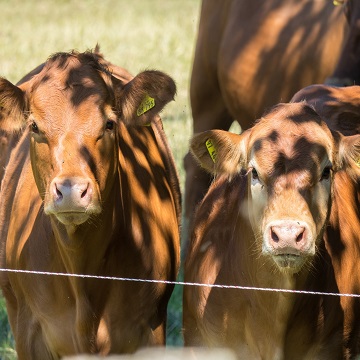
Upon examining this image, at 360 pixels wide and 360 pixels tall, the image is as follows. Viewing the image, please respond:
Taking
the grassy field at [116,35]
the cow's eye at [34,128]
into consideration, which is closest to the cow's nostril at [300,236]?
the cow's eye at [34,128]

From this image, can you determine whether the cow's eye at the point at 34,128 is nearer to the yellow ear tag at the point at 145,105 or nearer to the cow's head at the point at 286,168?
the yellow ear tag at the point at 145,105

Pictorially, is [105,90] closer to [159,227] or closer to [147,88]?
[147,88]

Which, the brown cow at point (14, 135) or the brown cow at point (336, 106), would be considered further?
the brown cow at point (14, 135)

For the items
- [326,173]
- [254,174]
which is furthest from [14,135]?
[326,173]

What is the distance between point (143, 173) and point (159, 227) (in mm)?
316

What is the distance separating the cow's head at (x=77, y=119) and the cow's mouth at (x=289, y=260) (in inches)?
33.0

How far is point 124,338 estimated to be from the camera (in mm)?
5480

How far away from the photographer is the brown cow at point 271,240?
15.8 feet

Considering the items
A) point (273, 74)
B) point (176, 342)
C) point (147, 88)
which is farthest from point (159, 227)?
point (273, 74)

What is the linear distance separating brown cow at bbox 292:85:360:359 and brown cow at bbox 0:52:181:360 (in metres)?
0.87

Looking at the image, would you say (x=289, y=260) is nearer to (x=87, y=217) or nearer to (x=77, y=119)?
(x=87, y=217)

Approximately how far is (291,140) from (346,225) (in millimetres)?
876

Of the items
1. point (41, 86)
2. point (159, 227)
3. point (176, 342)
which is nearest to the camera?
point (41, 86)

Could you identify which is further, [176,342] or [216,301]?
[176,342]
